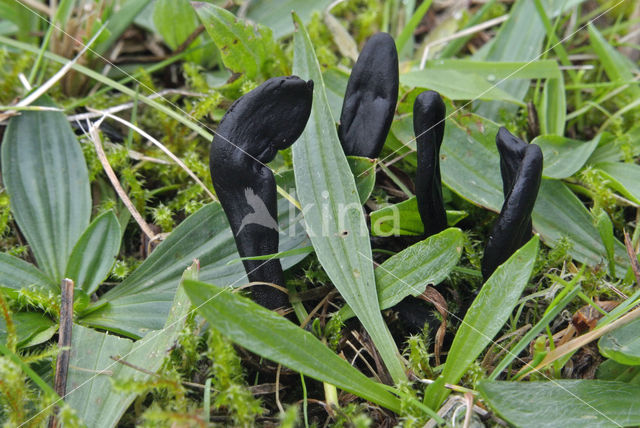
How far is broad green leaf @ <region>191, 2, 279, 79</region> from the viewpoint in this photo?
1872mm

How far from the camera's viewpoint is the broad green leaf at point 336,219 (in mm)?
1396

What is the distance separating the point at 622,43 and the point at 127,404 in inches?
86.5

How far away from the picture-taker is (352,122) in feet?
5.27

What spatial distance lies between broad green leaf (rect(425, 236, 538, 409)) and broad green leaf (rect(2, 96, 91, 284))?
1.08 meters

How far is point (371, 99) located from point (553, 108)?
79 centimetres

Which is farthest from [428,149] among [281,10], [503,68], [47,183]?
[281,10]

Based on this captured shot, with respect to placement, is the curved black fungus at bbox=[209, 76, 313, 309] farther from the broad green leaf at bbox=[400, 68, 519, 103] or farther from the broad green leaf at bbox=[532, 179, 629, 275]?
the broad green leaf at bbox=[532, 179, 629, 275]

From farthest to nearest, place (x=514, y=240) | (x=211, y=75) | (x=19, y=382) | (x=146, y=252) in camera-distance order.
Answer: (x=211, y=75)
(x=146, y=252)
(x=514, y=240)
(x=19, y=382)

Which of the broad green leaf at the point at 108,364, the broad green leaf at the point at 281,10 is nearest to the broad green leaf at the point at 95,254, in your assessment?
the broad green leaf at the point at 108,364

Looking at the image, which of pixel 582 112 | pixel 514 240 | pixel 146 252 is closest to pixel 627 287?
pixel 514 240

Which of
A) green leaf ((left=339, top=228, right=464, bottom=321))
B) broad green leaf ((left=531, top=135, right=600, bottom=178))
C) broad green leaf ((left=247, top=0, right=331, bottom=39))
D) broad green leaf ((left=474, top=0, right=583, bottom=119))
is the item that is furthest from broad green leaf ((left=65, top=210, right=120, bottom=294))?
broad green leaf ((left=474, top=0, right=583, bottom=119))

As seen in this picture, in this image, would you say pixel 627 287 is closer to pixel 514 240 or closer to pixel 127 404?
pixel 514 240

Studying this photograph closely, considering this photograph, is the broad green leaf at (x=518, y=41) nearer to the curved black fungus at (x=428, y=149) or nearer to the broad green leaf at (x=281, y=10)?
the broad green leaf at (x=281, y=10)

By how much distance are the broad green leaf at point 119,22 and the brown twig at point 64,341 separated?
1.11 m
